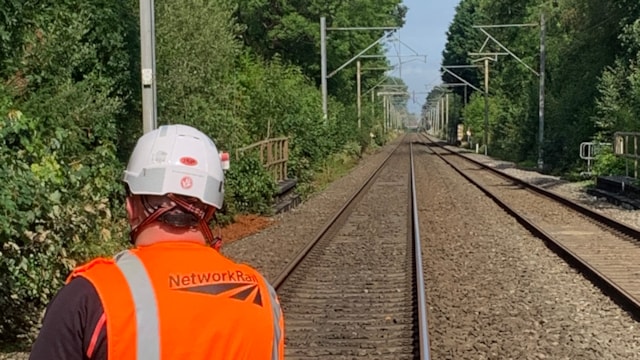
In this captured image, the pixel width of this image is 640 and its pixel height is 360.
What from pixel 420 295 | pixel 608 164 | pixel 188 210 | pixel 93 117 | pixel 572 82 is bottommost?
pixel 420 295

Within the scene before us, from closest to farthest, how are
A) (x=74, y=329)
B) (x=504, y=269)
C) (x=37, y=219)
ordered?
1. (x=74, y=329)
2. (x=37, y=219)
3. (x=504, y=269)

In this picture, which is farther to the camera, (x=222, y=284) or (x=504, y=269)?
(x=504, y=269)

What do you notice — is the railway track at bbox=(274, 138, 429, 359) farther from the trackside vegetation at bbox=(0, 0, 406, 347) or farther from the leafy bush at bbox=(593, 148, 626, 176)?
the leafy bush at bbox=(593, 148, 626, 176)

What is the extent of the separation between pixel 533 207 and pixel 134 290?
19.6 meters

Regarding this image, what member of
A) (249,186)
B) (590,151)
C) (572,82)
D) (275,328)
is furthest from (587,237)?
(572,82)

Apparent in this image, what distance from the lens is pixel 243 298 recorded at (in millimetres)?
2029

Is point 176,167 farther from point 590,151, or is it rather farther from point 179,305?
point 590,151

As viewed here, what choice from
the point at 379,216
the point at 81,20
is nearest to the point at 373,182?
the point at 379,216

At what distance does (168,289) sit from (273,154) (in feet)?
68.5

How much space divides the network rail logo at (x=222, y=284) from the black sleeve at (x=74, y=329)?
0.57 feet

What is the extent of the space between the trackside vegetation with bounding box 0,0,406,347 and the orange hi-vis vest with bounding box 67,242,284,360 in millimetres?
4928

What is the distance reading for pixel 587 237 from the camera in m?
15.1

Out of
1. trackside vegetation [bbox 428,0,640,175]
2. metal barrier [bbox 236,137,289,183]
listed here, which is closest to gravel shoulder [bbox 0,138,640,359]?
metal barrier [bbox 236,137,289,183]

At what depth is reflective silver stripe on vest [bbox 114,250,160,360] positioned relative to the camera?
1885mm
